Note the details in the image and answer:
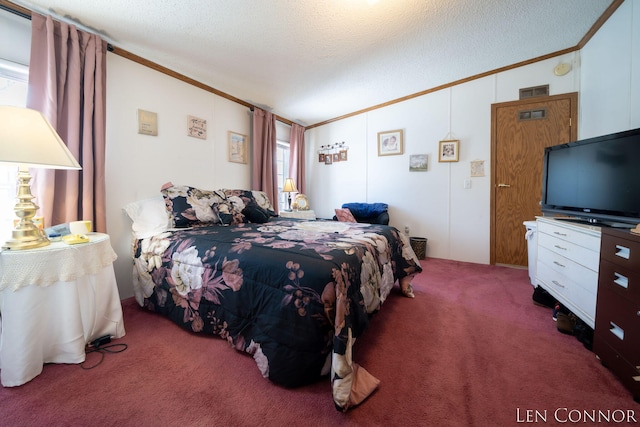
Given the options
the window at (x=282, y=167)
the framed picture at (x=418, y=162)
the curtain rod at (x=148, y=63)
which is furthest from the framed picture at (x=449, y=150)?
the curtain rod at (x=148, y=63)

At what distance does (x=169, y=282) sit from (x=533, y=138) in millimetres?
4087

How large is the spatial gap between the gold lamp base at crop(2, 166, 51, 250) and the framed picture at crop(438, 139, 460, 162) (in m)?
3.98

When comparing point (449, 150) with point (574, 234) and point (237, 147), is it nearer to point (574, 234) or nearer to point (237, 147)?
point (574, 234)

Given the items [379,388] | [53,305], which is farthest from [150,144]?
[379,388]

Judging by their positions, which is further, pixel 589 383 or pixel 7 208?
pixel 7 208

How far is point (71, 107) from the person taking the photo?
5.97ft

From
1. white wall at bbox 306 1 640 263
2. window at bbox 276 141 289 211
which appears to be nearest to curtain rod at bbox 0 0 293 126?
window at bbox 276 141 289 211

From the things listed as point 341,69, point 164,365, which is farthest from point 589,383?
point 341,69

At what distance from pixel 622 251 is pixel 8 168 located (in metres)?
3.90

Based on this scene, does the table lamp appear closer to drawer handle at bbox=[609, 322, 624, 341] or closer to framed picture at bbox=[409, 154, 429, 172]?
drawer handle at bbox=[609, 322, 624, 341]

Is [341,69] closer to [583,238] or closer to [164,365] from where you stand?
[583,238]

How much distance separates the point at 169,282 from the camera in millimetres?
1677

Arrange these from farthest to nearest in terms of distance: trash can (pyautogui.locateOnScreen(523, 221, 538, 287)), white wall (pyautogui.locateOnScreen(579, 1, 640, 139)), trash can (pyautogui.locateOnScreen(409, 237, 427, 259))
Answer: trash can (pyautogui.locateOnScreen(409, 237, 427, 259)) < trash can (pyautogui.locateOnScreen(523, 221, 538, 287)) < white wall (pyautogui.locateOnScreen(579, 1, 640, 139))

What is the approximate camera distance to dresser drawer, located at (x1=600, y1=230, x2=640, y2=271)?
Result: 3.47 feet
